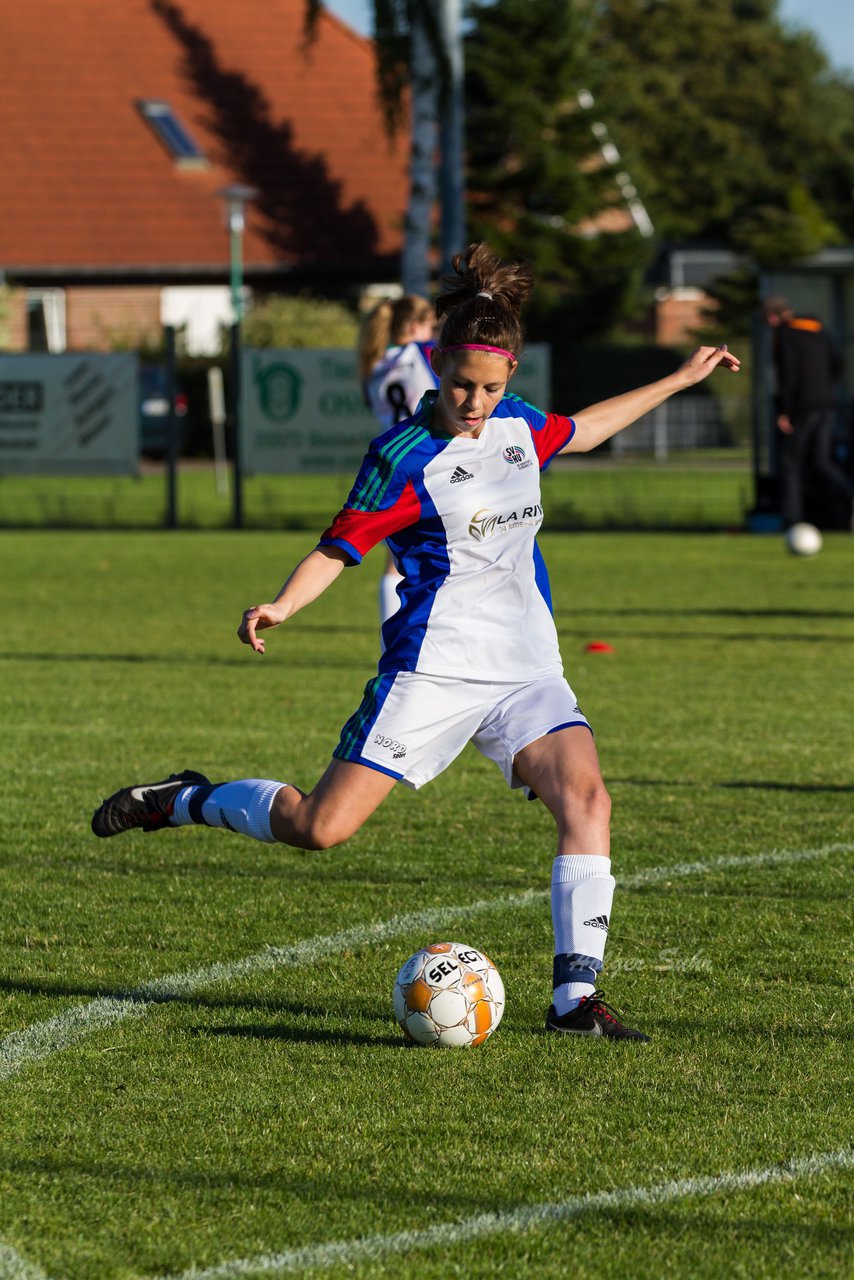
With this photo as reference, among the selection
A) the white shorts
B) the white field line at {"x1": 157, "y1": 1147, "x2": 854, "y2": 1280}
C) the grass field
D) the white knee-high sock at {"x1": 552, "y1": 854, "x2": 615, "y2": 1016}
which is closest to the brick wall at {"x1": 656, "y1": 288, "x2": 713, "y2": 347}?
the grass field

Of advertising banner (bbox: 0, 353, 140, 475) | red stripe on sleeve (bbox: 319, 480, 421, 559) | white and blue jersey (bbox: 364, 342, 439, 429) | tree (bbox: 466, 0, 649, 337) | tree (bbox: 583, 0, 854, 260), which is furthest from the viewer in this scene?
tree (bbox: 583, 0, 854, 260)

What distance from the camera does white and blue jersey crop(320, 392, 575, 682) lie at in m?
4.61

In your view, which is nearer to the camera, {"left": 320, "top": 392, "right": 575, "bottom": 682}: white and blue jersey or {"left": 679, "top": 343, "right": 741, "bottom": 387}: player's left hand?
{"left": 320, "top": 392, "right": 575, "bottom": 682}: white and blue jersey

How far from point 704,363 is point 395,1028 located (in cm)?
199

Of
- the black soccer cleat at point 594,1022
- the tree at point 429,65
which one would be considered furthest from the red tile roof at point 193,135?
the black soccer cleat at point 594,1022

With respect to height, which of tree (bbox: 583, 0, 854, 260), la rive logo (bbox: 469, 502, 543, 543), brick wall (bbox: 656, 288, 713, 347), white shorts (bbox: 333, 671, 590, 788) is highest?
tree (bbox: 583, 0, 854, 260)

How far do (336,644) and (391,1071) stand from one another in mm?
8277

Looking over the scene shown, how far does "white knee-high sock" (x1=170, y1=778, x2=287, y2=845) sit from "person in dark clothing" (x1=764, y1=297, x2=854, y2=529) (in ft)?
43.2

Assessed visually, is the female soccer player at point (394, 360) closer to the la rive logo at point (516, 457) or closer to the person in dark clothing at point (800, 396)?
the la rive logo at point (516, 457)

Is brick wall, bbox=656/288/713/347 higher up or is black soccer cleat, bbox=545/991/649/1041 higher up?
brick wall, bbox=656/288/713/347

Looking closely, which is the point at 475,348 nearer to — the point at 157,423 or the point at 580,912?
the point at 580,912

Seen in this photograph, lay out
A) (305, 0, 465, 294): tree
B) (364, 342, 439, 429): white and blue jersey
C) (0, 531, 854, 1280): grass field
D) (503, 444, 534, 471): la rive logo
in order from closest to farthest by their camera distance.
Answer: (0, 531, 854, 1280): grass field
(503, 444, 534, 471): la rive logo
(364, 342, 439, 429): white and blue jersey
(305, 0, 465, 294): tree

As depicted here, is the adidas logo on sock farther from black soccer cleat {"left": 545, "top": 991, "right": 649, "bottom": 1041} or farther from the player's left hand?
the player's left hand

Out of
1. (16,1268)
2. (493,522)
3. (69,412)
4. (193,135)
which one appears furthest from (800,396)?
(193,135)
